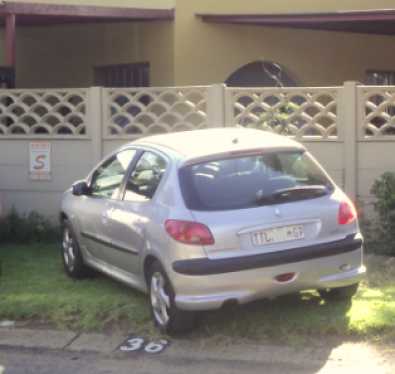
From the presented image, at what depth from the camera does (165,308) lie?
6215 millimetres

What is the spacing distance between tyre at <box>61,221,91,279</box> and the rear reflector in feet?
8.65

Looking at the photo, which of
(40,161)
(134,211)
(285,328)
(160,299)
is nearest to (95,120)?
(40,161)

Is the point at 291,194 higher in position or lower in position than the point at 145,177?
lower

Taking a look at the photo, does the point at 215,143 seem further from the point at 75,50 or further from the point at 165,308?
the point at 75,50

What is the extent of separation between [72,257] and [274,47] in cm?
695

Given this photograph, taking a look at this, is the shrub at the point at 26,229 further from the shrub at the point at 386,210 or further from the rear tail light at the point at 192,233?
the rear tail light at the point at 192,233

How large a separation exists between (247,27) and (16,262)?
249 inches

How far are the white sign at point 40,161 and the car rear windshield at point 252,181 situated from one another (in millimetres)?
4334

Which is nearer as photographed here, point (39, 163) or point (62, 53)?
point (39, 163)

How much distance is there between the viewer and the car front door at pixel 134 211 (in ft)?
21.4

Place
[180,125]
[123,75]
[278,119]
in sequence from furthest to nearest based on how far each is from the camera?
[123,75] → [180,125] → [278,119]

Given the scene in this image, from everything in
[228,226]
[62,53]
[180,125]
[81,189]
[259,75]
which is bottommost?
[228,226]

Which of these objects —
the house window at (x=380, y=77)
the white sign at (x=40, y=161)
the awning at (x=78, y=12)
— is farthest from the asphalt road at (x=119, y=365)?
the house window at (x=380, y=77)

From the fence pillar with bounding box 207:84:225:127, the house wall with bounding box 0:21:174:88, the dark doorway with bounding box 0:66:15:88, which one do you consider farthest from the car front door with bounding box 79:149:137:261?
the dark doorway with bounding box 0:66:15:88
